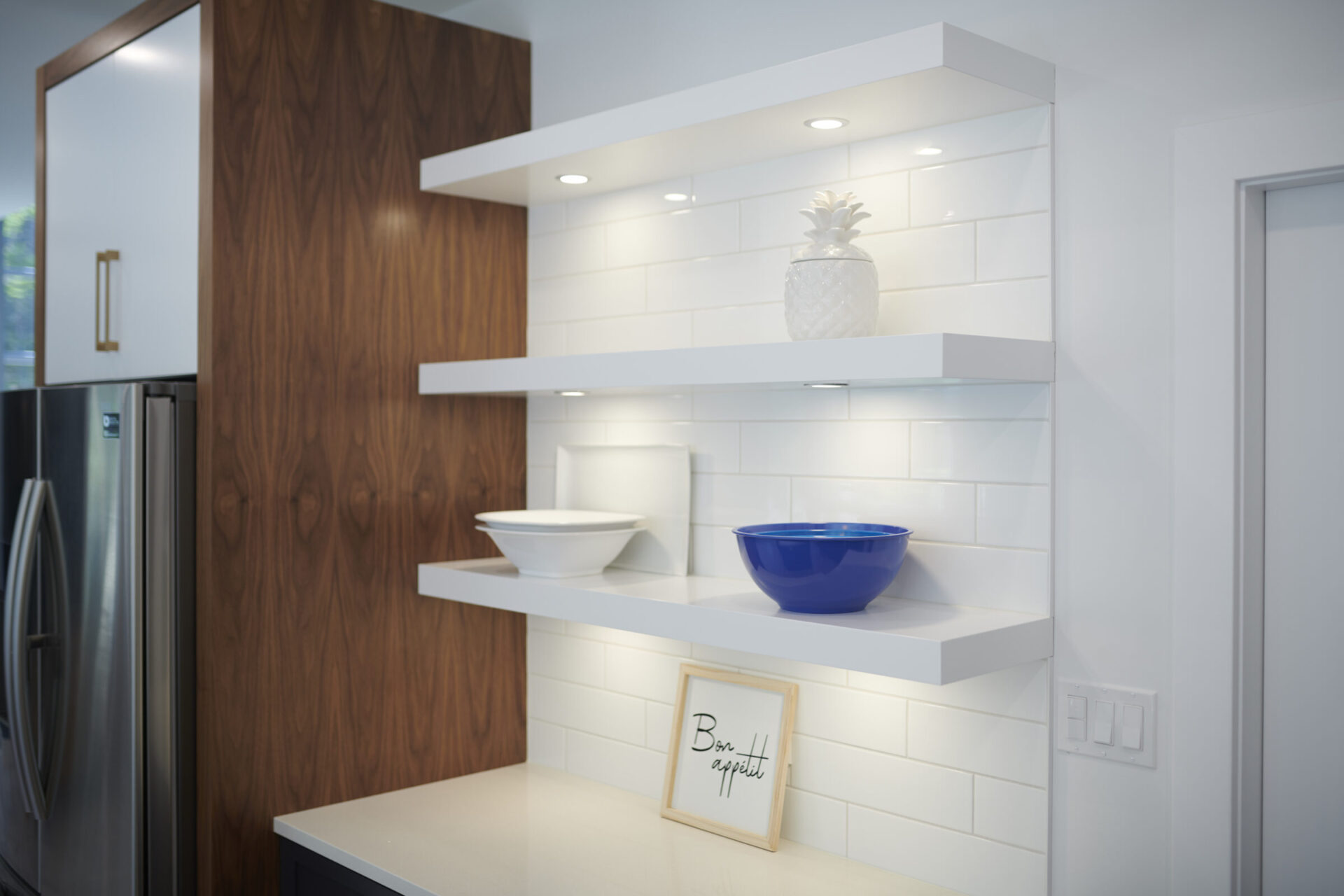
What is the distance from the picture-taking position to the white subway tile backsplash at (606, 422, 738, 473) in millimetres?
2029

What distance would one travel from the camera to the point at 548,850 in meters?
1.87

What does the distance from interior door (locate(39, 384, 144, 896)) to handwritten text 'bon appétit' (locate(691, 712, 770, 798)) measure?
1.02 m

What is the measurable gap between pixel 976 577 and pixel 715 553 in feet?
1.80

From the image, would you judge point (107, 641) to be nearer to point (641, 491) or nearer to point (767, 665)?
point (641, 491)

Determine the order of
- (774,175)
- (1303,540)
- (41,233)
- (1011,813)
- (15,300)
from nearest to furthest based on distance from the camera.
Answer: (1303,540) < (1011,813) < (774,175) < (41,233) < (15,300)

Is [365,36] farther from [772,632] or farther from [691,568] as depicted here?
[772,632]

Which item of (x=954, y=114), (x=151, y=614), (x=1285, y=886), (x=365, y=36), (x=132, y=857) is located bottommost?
(x=132, y=857)

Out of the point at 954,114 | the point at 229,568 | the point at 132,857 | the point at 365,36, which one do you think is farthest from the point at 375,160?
the point at 132,857

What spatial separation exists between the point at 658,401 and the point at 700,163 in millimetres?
471

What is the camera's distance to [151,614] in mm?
1957

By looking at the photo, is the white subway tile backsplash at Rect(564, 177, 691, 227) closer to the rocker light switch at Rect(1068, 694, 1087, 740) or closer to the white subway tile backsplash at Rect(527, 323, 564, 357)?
the white subway tile backsplash at Rect(527, 323, 564, 357)

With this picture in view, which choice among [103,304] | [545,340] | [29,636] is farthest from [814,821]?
[103,304]

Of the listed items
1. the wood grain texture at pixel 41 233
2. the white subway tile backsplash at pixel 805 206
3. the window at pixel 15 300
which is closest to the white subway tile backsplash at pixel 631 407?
the white subway tile backsplash at pixel 805 206

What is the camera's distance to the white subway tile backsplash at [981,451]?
1580 millimetres
